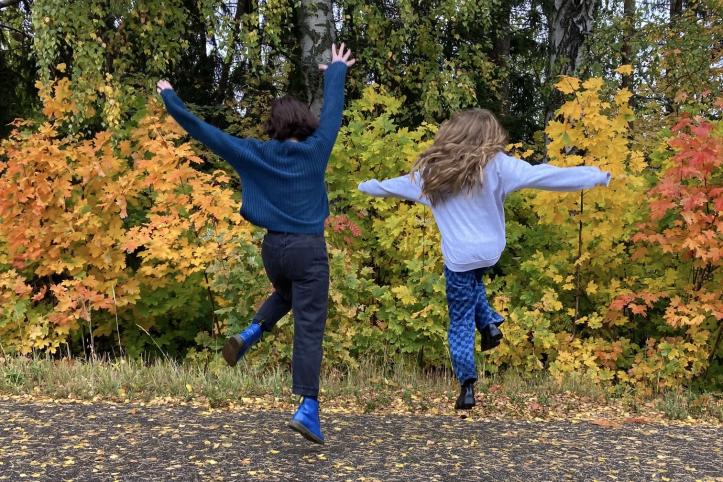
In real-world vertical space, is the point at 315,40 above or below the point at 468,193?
above

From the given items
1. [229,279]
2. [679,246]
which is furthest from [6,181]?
[679,246]

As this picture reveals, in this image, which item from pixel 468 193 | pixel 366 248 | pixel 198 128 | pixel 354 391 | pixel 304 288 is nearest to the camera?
pixel 198 128

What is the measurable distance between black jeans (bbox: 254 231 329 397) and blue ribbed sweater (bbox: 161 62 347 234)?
2.6 inches

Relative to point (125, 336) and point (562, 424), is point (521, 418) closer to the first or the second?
point (562, 424)

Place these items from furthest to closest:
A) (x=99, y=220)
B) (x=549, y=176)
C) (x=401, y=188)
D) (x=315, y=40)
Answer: (x=315, y=40)
(x=99, y=220)
(x=401, y=188)
(x=549, y=176)

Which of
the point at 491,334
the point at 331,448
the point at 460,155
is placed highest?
the point at 460,155

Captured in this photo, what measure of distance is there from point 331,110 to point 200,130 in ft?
2.03

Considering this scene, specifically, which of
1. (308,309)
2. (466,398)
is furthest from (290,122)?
(466,398)

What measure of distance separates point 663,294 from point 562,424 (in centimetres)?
187

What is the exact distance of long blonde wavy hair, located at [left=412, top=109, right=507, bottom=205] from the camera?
3674 mm

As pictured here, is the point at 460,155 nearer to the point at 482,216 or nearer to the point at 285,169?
the point at 482,216

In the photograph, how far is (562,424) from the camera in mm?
4074

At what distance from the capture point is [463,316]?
12.8 ft

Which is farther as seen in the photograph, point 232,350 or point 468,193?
point 468,193
